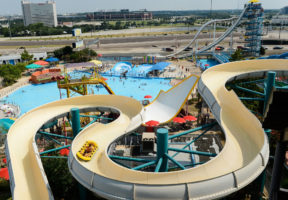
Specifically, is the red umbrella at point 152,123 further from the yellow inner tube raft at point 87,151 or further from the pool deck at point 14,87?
the pool deck at point 14,87

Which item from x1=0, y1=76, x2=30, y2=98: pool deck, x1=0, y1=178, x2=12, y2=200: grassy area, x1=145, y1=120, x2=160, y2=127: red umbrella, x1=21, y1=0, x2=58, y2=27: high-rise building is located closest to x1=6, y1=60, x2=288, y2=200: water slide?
x1=145, y1=120, x2=160, y2=127: red umbrella

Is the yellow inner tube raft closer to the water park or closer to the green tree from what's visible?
the water park

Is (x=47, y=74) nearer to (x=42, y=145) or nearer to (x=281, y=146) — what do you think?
(x=42, y=145)

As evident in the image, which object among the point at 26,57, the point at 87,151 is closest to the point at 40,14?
the point at 26,57

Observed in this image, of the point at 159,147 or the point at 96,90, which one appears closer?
the point at 159,147

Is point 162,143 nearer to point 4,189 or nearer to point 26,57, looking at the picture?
point 4,189

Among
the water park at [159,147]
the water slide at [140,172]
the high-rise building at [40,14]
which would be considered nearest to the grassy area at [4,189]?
the water park at [159,147]
